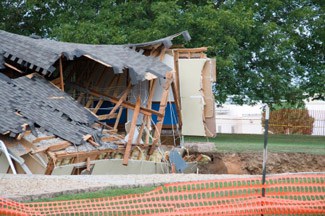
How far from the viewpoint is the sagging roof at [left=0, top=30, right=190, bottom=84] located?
24469 mm

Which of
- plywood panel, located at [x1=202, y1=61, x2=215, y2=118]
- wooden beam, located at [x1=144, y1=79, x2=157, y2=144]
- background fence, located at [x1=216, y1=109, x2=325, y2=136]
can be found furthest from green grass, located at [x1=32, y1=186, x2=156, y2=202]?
background fence, located at [x1=216, y1=109, x2=325, y2=136]

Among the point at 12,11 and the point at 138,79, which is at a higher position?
the point at 12,11

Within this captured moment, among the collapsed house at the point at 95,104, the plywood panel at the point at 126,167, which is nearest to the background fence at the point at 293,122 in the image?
the collapsed house at the point at 95,104

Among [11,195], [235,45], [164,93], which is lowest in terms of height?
[11,195]

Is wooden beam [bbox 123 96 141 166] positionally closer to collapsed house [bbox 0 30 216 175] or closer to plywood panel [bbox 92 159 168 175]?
collapsed house [bbox 0 30 216 175]

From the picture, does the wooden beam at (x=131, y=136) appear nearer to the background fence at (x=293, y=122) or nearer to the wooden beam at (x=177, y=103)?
the wooden beam at (x=177, y=103)

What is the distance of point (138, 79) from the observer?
25.5m

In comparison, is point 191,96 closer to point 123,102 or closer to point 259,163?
point 259,163

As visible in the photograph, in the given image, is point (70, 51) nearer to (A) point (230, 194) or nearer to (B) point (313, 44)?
(A) point (230, 194)

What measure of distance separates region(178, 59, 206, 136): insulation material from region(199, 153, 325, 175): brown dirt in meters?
1.30

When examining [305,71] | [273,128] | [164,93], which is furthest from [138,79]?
[273,128]

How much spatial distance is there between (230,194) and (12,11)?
101ft

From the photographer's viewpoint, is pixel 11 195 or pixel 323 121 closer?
pixel 11 195

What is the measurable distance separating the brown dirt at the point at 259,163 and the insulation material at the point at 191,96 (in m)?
1.30
